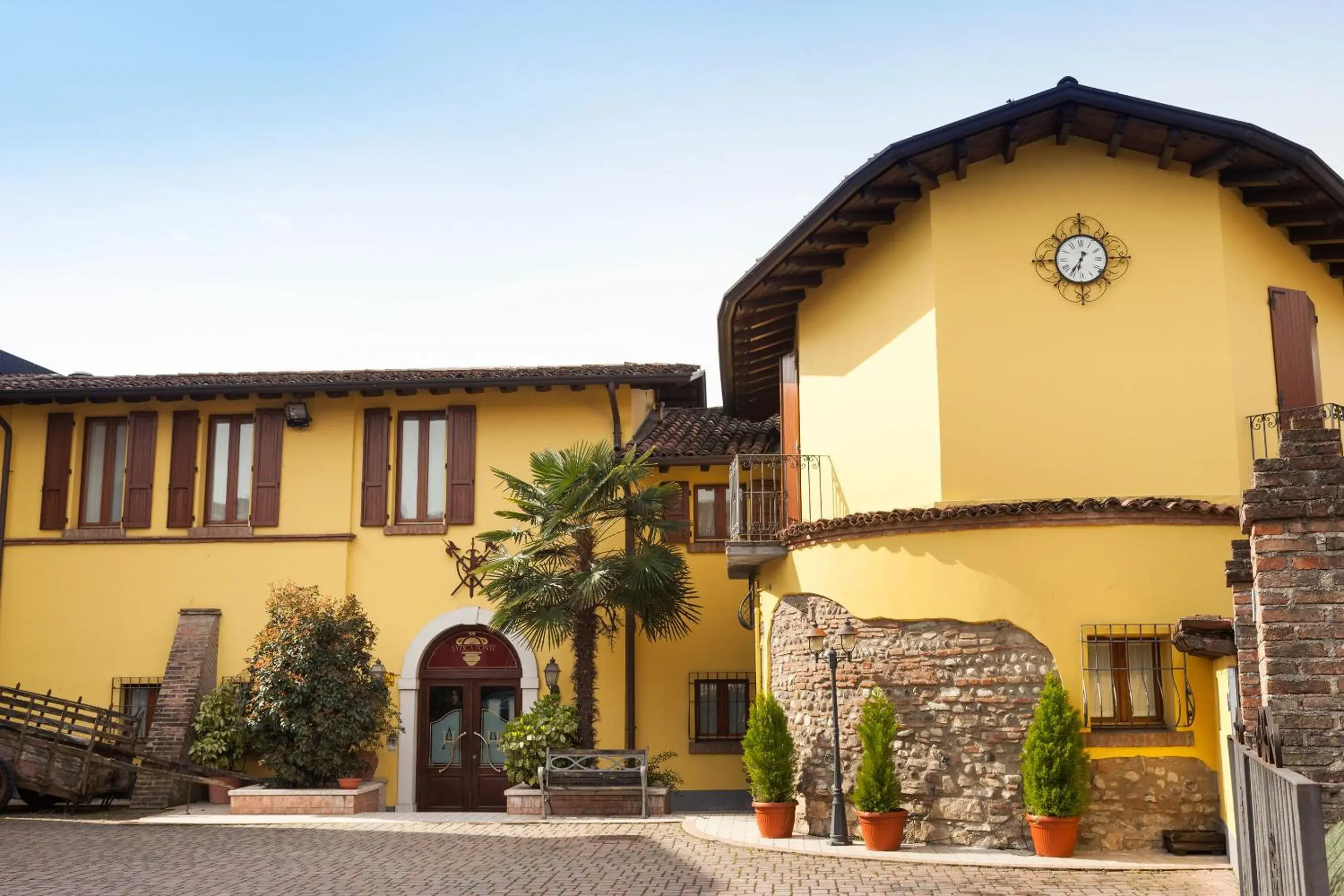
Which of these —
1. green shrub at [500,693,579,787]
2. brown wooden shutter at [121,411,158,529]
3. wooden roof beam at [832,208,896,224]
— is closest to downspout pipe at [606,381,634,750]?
green shrub at [500,693,579,787]

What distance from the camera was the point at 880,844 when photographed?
41.4ft

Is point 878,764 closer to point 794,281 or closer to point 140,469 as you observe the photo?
point 794,281

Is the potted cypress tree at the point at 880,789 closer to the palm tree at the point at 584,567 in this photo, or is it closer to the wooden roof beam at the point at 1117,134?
the palm tree at the point at 584,567

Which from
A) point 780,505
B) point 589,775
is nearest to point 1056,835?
point 780,505

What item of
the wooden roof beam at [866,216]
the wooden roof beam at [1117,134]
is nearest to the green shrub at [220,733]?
the wooden roof beam at [866,216]

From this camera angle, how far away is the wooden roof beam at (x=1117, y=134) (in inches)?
500

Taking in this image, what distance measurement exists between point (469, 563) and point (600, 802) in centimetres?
460

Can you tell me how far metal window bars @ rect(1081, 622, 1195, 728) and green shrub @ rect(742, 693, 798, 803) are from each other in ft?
11.2

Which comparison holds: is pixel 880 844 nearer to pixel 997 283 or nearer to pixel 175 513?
pixel 997 283

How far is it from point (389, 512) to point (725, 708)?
19.6ft

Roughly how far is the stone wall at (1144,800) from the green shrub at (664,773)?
6.17m

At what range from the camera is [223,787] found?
17.9m

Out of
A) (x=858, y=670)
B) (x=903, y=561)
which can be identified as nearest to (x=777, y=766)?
(x=858, y=670)

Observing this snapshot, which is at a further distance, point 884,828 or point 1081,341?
point 1081,341
